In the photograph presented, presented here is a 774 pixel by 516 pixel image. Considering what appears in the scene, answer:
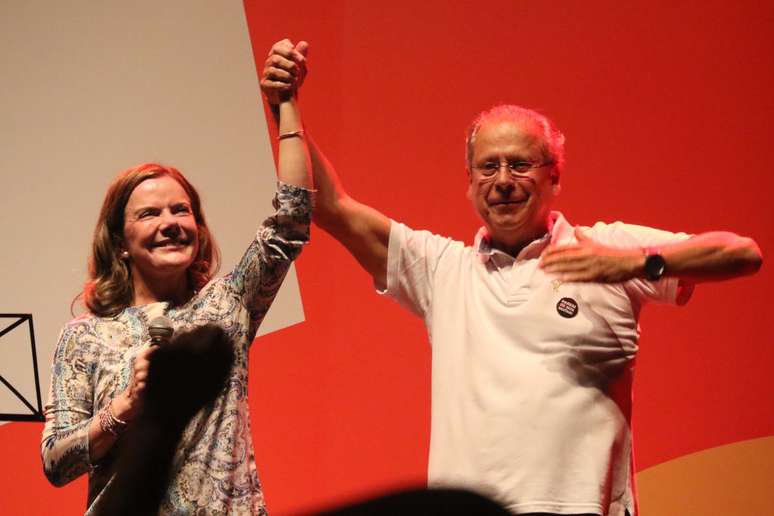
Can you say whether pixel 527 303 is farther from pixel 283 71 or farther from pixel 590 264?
pixel 283 71

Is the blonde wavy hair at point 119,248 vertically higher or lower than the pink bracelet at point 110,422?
higher

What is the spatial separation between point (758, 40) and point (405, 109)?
1.05 m

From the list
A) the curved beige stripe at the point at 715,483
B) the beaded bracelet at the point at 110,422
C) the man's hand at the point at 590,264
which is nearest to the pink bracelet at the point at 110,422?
the beaded bracelet at the point at 110,422

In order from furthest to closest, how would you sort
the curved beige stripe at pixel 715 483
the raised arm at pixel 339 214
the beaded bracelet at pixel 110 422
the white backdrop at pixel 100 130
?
the white backdrop at pixel 100 130, the curved beige stripe at pixel 715 483, the raised arm at pixel 339 214, the beaded bracelet at pixel 110 422

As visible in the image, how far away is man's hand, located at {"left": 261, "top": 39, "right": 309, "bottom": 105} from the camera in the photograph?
6.40 ft

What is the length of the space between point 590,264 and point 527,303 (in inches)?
9.8

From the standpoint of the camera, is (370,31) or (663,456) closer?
(663,456)

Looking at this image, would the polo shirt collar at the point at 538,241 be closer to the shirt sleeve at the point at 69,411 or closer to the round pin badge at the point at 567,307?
the round pin badge at the point at 567,307

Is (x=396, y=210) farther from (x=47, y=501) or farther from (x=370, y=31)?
(x=47, y=501)

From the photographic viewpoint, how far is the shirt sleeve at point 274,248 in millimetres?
1899

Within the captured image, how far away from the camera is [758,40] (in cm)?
277

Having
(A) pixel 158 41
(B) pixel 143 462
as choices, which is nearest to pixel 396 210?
(A) pixel 158 41

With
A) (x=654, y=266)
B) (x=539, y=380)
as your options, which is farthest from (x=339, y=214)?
(x=654, y=266)

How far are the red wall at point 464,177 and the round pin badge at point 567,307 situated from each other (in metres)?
0.94
